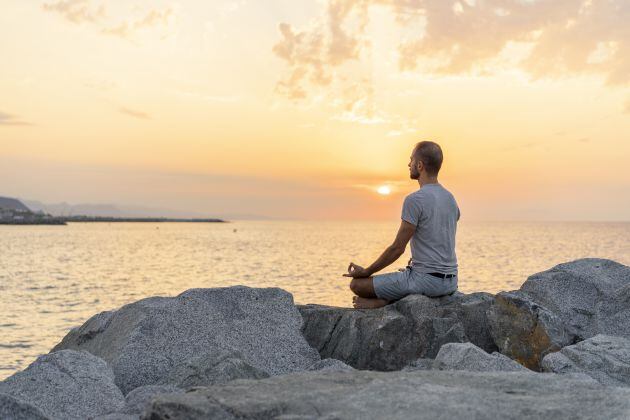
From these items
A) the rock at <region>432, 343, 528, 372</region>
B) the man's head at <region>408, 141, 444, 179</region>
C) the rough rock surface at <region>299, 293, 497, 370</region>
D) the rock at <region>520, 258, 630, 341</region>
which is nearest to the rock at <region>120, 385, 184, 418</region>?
the rock at <region>432, 343, 528, 372</region>

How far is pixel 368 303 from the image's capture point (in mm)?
7828

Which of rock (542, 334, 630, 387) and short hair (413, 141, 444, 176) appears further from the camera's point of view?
short hair (413, 141, 444, 176)

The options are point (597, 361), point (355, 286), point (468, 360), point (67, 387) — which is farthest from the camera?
point (355, 286)

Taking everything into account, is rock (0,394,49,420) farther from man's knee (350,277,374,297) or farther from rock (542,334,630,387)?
rock (542,334,630,387)

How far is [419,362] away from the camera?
22.5ft

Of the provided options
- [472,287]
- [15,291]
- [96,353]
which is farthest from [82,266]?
[96,353]

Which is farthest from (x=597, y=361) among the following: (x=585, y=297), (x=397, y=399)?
(x=397, y=399)

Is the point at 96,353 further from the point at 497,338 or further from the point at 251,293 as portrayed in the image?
the point at 497,338

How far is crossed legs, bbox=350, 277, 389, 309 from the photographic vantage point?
306 inches

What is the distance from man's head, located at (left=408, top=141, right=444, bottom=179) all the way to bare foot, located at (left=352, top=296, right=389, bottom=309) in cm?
156

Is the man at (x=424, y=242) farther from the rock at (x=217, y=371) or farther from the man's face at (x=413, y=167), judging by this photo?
the rock at (x=217, y=371)

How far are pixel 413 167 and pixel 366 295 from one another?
1660 mm

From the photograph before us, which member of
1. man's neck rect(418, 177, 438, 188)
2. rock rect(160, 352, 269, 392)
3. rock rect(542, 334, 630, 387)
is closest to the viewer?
rock rect(160, 352, 269, 392)

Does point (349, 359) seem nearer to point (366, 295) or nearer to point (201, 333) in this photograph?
point (366, 295)
